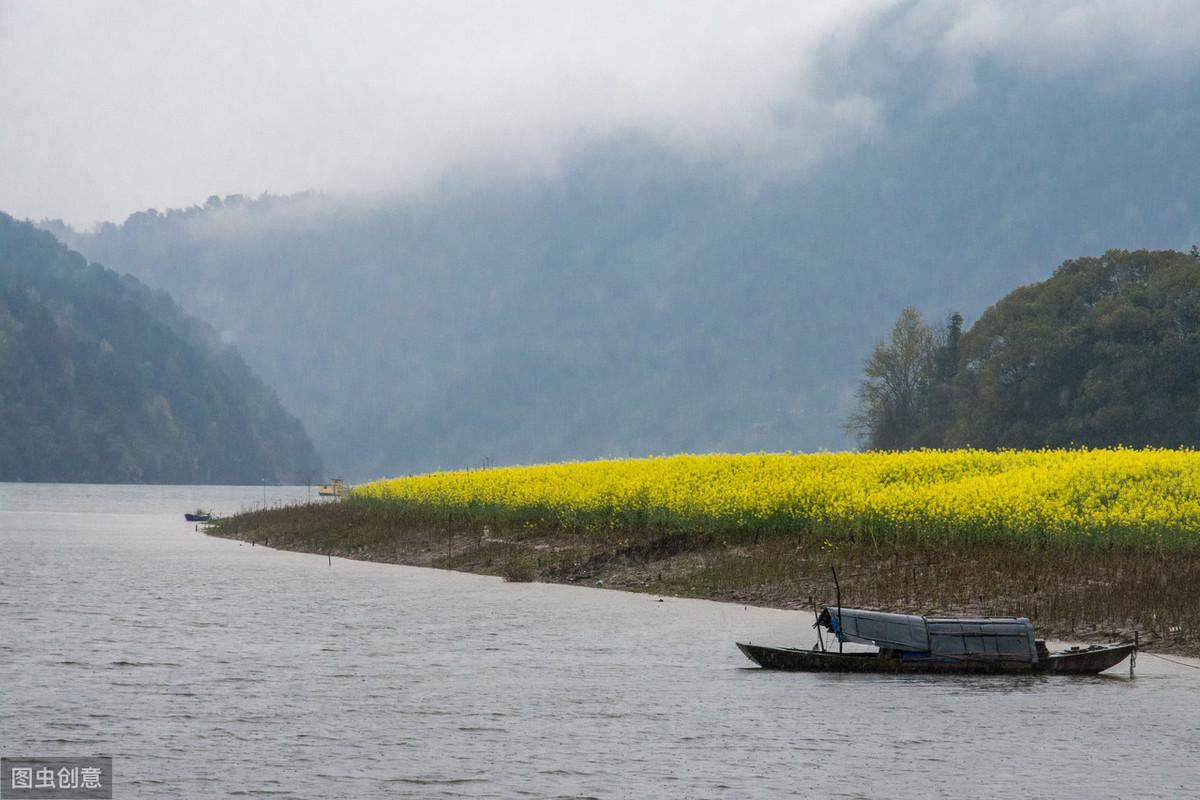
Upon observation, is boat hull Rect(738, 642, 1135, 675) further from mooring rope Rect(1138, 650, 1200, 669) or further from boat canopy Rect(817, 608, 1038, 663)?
mooring rope Rect(1138, 650, 1200, 669)

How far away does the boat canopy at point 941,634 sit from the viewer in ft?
85.7

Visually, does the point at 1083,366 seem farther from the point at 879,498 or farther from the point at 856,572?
the point at 856,572

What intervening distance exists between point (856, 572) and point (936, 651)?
11451 millimetres

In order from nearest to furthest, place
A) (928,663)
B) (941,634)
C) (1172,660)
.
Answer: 1. (928,663)
2. (941,634)
3. (1172,660)

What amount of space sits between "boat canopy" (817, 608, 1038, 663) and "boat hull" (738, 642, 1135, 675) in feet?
0.47

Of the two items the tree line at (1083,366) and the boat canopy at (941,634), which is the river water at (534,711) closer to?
the boat canopy at (941,634)

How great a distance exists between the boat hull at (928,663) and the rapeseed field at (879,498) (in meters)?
9.33

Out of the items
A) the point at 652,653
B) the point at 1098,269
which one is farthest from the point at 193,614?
the point at 1098,269

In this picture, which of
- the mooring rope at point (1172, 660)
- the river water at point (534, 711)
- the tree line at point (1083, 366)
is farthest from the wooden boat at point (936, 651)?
the tree line at point (1083, 366)

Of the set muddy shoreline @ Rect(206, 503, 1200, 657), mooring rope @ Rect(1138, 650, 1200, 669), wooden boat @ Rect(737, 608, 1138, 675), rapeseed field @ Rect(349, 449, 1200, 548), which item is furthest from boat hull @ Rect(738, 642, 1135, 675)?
rapeseed field @ Rect(349, 449, 1200, 548)

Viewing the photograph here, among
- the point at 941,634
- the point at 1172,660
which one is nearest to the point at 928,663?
the point at 941,634

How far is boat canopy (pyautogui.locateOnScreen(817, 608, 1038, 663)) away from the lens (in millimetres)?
26125

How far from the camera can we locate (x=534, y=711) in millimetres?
22438

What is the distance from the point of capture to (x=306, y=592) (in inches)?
1625
